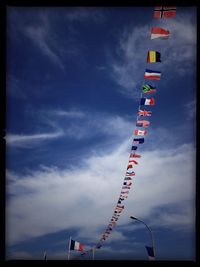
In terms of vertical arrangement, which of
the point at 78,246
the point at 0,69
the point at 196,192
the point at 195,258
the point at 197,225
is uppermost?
the point at 0,69

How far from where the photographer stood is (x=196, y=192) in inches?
260
